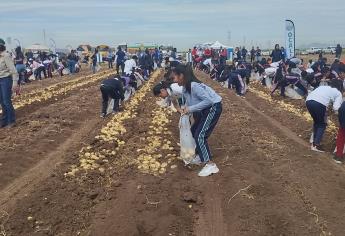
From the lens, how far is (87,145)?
9.91m

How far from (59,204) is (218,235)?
7.29 feet

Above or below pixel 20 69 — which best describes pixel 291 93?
below

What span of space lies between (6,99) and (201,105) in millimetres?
5781

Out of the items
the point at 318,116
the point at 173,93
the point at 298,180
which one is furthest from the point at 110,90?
the point at 298,180

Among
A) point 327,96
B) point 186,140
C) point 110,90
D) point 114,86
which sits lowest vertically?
point 186,140

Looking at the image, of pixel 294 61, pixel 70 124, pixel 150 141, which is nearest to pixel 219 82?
pixel 294 61

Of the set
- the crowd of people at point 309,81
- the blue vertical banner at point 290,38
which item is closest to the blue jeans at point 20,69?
the crowd of people at point 309,81

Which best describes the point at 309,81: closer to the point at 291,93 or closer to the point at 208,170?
the point at 291,93

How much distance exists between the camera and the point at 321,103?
8.99m

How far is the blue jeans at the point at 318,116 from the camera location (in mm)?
9062

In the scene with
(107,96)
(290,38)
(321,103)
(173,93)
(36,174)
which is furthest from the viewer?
(290,38)

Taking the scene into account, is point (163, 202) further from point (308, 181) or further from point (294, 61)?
point (294, 61)

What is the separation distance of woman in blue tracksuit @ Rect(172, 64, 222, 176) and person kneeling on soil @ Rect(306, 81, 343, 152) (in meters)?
2.36

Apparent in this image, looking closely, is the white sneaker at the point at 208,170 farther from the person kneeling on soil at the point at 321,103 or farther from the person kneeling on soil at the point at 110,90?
the person kneeling on soil at the point at 110,90
